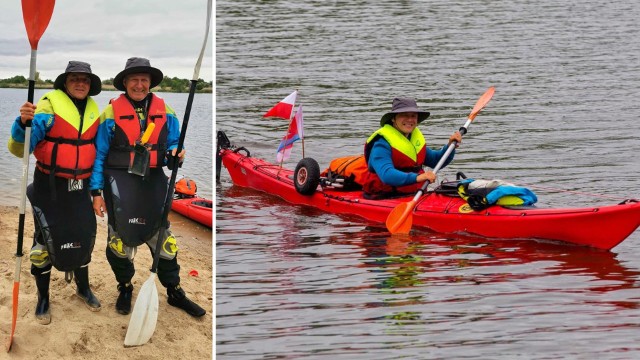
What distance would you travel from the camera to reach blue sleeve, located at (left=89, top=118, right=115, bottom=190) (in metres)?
5.96

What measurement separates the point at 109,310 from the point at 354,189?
14.3ft

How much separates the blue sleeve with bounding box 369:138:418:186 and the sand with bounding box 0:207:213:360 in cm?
247

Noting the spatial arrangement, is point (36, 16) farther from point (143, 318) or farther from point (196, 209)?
point (196, 209)

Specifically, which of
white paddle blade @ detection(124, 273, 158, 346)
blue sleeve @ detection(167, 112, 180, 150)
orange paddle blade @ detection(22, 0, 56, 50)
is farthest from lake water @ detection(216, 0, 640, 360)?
orange paddle blade @ detection(22, 0, 56, 50)

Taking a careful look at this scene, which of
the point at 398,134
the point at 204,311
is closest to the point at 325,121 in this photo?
the point at 398,134

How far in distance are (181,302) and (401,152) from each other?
3.38 meters

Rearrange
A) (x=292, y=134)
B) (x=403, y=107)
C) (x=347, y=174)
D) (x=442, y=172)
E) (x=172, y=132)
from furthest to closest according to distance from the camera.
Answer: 1. (x=442, y=172)
2. (x=292, y=134)
3. (x=347, y=174)
4. (x=403, y=107)
5. (x=172, y=132)

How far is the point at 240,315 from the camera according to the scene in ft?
21.4

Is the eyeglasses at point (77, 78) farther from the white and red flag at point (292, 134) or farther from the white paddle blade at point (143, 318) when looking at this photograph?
the white and red flag at point (292, 134)

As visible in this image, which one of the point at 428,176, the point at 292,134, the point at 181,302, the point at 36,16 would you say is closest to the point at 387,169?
the point at 428,176

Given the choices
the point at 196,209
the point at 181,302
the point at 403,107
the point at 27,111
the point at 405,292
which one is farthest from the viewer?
the point at 196,209

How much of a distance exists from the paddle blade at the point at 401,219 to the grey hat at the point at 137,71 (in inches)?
128

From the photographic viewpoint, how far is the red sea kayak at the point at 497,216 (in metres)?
8.07

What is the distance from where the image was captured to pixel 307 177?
10227 millimetres
